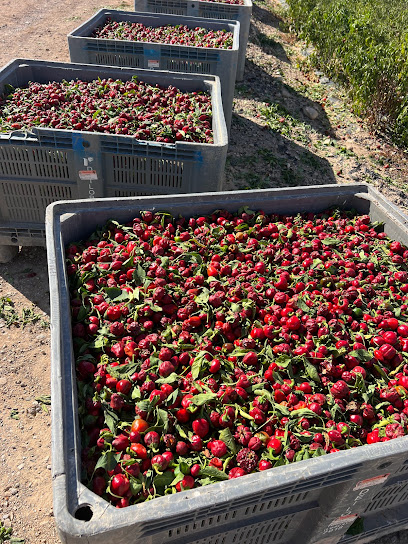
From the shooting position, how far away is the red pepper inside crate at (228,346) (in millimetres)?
2840

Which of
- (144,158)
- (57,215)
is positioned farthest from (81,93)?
(57,215)

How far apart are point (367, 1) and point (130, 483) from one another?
2568cm

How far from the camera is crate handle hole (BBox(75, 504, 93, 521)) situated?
7.29 feet

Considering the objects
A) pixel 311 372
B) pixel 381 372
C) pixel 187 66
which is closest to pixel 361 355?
pixel 381 372

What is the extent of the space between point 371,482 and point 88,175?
4.66 m

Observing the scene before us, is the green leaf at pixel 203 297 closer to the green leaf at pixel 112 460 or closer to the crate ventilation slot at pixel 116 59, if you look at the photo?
the green leaf at pixel 112 460

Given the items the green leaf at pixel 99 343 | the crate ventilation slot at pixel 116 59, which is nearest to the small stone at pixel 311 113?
the crate ventilation slot at pixel 116 59

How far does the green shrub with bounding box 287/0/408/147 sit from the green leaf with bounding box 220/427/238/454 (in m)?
10.2

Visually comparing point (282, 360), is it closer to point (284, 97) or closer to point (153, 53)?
point (153, 53)

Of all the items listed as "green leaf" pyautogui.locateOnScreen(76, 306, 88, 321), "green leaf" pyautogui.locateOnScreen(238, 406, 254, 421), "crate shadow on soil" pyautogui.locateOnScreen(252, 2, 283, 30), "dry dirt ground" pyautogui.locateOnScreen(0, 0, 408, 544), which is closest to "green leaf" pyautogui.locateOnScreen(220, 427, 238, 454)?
"green leaf" pyautogui.locateOnScreen(238, 406, 254, 421)

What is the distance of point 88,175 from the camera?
5539 millimetres

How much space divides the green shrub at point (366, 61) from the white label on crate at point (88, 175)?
8444mm

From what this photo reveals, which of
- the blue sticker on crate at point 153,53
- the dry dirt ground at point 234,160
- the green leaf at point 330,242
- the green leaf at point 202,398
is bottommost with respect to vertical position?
the dry dirt ground at point 234,160

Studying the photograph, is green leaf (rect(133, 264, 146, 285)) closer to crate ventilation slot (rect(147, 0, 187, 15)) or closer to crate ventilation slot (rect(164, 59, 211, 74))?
crate ventilation slot (rect(164, 59, 211, 74))
